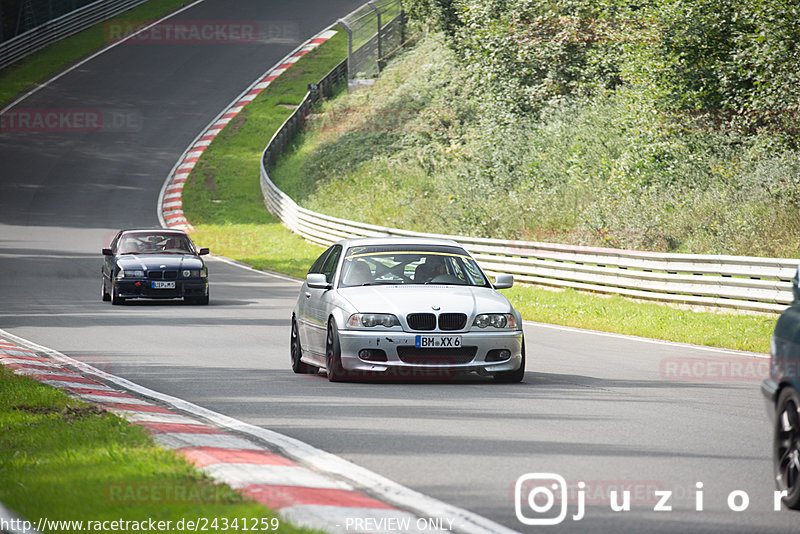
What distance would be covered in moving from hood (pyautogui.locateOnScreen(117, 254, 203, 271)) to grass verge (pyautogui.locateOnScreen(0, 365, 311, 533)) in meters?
13.4

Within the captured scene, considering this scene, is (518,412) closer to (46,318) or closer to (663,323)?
(663,323)

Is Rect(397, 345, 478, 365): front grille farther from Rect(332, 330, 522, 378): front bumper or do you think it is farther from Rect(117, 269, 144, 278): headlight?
Rect(117, 269, 144, 278): headlight

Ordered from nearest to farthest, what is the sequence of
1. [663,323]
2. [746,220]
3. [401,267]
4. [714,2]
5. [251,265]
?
1. [401,267]
2. [663,323]
3. [746,220]
4. [714,2]
5. [251,265]

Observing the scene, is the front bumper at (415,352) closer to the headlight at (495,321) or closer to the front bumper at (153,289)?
the headlight at (495,321)

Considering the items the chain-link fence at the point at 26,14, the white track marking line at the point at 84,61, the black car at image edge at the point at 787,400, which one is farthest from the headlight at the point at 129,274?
the chain-link fence at the point at 26,14

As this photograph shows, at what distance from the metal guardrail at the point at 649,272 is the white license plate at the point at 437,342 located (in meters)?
7.52

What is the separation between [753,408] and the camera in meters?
10.2

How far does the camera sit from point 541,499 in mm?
6535

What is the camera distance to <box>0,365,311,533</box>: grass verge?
592cm

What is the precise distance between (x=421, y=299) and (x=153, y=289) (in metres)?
11.8

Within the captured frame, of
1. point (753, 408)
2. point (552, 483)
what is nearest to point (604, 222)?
point (753, 408)

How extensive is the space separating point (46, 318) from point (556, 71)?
20920 mm

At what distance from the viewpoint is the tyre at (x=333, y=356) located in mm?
11750

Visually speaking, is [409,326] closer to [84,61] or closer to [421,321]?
[421,321]
